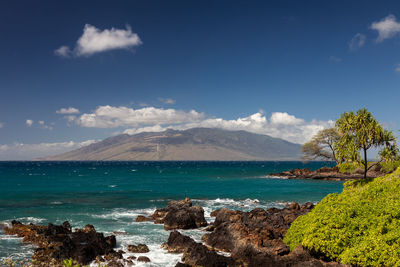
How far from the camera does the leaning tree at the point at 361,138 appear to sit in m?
30.6

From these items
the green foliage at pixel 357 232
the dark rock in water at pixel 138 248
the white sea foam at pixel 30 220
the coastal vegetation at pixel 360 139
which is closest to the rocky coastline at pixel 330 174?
the coastal vegetation at pixel 360 139

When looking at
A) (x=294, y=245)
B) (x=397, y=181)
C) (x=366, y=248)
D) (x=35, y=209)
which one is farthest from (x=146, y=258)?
(x=35, y=209)

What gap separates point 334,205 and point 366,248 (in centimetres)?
520

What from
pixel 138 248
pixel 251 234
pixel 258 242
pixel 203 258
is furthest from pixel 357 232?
pixel 138 248

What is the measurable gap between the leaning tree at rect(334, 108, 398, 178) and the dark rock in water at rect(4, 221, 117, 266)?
81.2 ft

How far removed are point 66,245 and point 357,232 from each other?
20657 mm

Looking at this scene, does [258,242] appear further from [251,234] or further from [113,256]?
[113,256]

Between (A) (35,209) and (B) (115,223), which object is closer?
(B) (115,223)

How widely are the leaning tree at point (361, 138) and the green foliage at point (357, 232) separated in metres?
9.67

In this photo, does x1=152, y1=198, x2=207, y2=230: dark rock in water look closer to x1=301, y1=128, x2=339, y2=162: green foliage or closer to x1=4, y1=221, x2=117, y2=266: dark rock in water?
x1=4, y1=221, x2=117, y2=266: dark rock in water

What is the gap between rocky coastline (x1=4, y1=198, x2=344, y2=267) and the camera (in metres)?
18.9

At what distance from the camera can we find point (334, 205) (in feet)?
67.3

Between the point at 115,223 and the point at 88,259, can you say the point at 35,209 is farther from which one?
the point at 88,259

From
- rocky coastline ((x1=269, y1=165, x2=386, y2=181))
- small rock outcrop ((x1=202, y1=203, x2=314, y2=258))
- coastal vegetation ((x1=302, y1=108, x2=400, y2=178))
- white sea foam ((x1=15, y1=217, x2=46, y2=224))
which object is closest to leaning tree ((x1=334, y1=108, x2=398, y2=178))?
coastal vegetation ((x1=302, y1=108, x2=400, y2=178))
